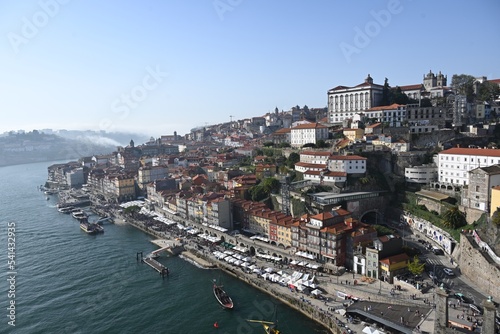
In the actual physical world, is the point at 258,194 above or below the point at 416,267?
above

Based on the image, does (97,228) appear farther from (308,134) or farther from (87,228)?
(308,134)

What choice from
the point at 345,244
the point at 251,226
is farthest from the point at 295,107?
the point at 345,244

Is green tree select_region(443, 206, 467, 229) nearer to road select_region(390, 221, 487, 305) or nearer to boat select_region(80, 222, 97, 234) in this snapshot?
road select_region(390, 221, 487, 305)

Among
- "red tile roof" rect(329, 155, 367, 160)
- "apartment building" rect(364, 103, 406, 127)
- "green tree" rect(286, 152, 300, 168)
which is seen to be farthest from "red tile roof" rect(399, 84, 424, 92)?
"red tile roof" rect(329, 155, 367, 160)

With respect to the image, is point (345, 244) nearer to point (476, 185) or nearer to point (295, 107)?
point (476, 185)

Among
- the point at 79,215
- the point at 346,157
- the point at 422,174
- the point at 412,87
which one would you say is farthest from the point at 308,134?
the point at 79,215

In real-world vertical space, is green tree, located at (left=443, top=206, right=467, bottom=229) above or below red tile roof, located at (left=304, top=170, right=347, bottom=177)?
below

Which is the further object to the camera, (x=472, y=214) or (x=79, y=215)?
(x=79, y=215)
